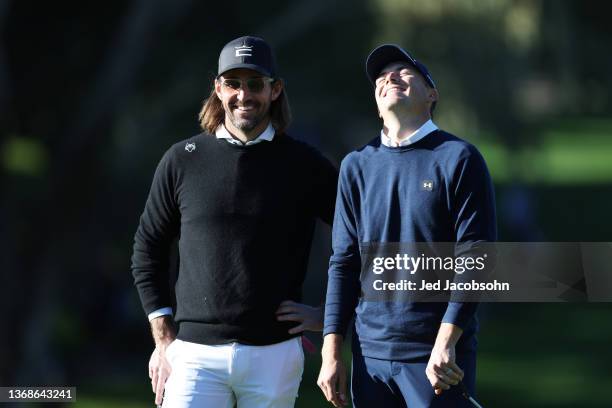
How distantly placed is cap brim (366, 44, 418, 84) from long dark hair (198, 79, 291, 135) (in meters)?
0.47

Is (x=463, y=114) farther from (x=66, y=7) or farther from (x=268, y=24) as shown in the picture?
(x=66, y=7)

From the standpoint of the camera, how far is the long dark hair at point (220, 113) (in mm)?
5039

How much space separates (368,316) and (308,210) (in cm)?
61

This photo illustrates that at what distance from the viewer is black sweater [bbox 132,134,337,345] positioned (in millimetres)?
4836

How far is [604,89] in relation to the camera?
28.8 meters

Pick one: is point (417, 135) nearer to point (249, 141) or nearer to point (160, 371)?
point (249, 141)

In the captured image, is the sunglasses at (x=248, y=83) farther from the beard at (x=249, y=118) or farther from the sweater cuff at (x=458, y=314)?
the sweater cuff at (x=458, y=314)

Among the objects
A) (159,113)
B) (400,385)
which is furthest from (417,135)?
(159,113)

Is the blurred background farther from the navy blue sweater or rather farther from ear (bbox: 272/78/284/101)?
the navy blue sweater

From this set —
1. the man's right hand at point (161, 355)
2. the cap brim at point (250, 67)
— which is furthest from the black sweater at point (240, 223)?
the cap brim at point (250, 67)

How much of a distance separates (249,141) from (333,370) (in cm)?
98

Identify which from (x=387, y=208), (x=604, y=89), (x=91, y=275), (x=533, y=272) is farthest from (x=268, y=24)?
(x=387, y=208)

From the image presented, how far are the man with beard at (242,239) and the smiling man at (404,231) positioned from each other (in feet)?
0.96

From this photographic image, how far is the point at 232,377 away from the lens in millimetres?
4828
